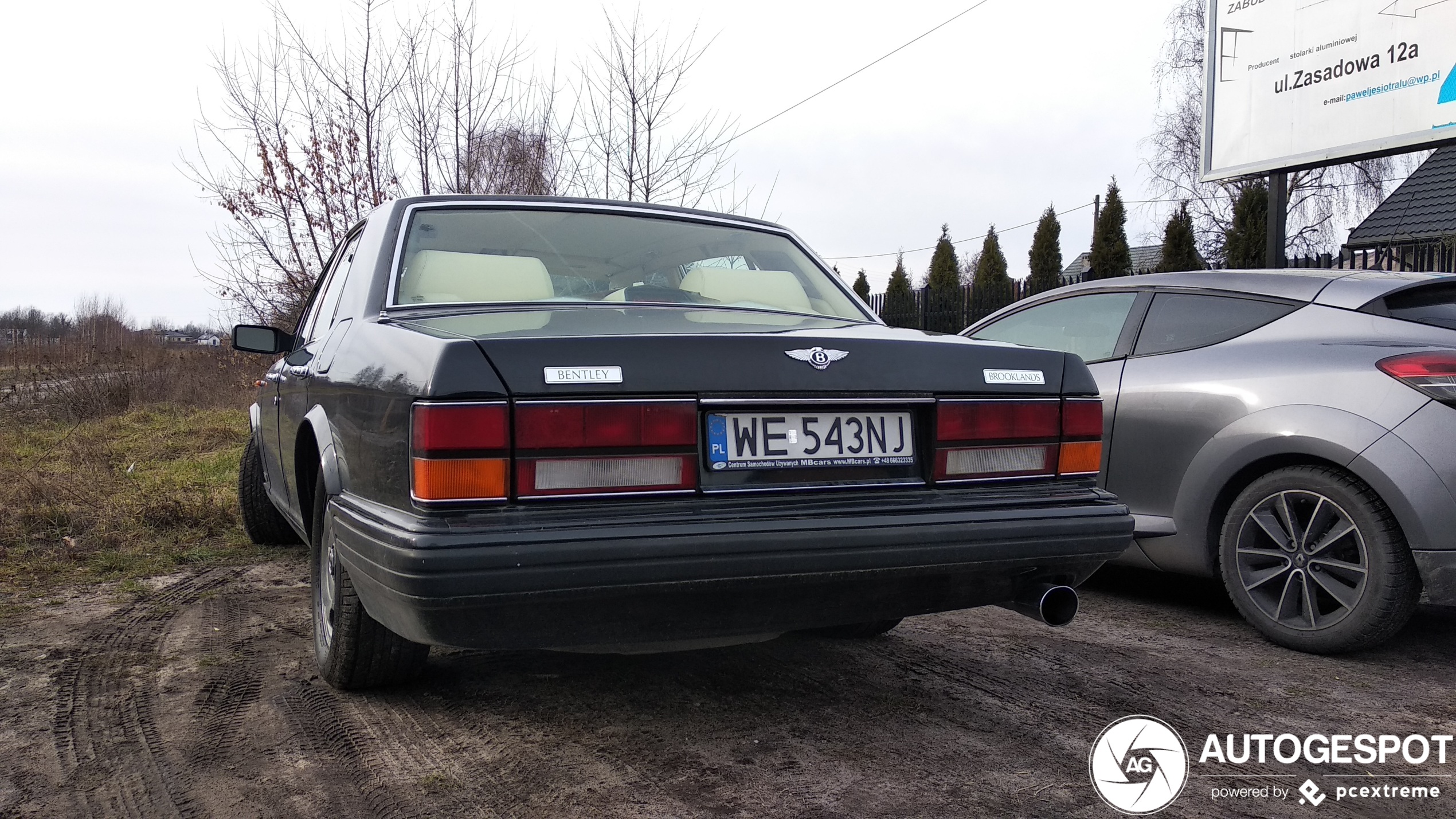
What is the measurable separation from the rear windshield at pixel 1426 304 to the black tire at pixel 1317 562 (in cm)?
61

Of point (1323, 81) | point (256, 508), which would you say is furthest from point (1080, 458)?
point (1323, 81)

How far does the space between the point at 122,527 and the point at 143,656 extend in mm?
2722

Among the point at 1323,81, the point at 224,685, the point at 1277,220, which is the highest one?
the point at 1323,81

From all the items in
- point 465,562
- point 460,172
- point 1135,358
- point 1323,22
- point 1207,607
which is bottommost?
point 1207,607

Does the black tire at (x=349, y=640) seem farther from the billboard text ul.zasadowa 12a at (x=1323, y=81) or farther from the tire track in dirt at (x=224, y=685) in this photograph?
the billboard text ul.zasadowa 12a at (x=1323, y=81)

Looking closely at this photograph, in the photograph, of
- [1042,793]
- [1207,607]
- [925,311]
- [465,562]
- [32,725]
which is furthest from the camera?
[925,311]

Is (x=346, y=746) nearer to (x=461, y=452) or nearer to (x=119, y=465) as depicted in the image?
(x=461, y=452)

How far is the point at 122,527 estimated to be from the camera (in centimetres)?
561

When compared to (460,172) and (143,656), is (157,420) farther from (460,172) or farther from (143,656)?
(143,656)

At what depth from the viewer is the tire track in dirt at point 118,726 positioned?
7.22ft

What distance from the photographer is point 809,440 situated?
2352 millimetres

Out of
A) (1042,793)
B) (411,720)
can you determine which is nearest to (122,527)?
(411,720)

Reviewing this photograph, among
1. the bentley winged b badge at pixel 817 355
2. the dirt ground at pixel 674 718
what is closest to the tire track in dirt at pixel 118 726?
the dirt ground at pixel 674 718

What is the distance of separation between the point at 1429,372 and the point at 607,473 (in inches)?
108
